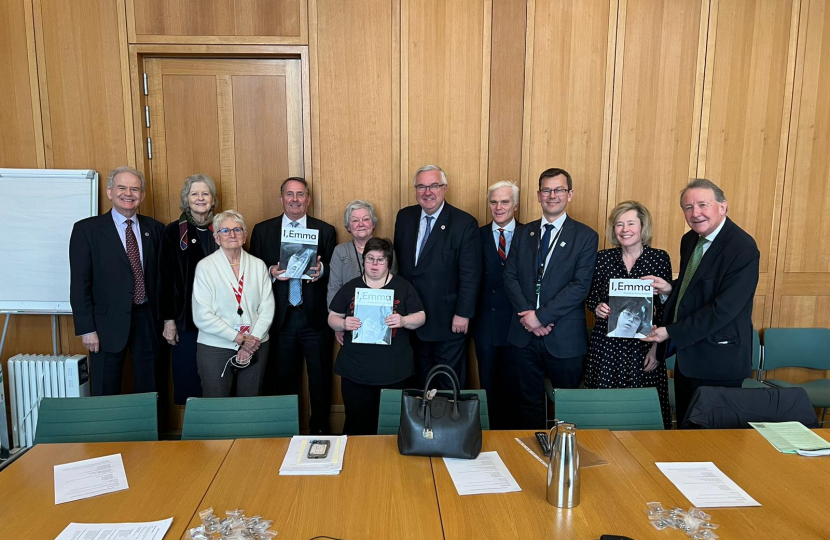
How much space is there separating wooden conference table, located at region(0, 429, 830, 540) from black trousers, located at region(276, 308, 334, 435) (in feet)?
5.55

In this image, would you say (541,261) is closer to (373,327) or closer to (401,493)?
(373,327)

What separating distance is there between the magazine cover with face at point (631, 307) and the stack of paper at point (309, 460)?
68.4 inches

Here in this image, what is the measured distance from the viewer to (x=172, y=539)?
1.60 meters

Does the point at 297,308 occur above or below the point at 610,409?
above

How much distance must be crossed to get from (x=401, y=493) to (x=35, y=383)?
3.49 metres

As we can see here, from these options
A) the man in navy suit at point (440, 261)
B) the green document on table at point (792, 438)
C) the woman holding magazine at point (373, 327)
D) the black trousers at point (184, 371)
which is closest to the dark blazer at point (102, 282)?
the black trousers at point (184, 371)

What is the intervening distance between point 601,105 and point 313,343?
9.47 feet

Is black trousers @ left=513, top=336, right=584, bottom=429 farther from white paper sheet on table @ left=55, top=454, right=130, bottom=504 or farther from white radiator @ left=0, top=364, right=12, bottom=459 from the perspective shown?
white radiator @ left=0, top=364, right=12, bottom=459

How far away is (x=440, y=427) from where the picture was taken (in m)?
2.04

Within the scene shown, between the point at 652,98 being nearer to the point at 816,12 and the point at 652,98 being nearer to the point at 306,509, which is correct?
the point at 816,12

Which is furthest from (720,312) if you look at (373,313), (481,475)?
(373,313)

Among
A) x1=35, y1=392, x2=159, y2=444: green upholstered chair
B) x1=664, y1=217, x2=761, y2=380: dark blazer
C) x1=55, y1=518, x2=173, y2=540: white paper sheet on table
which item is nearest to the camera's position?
x1=55, y1=518, x2=173, y2=540: white paper sheet on table

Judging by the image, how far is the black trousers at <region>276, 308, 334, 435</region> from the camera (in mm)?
3904

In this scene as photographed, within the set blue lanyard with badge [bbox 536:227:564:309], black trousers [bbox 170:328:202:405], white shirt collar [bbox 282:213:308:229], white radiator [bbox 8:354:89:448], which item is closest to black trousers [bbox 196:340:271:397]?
black trousers [bbox 170:328:202:405]
